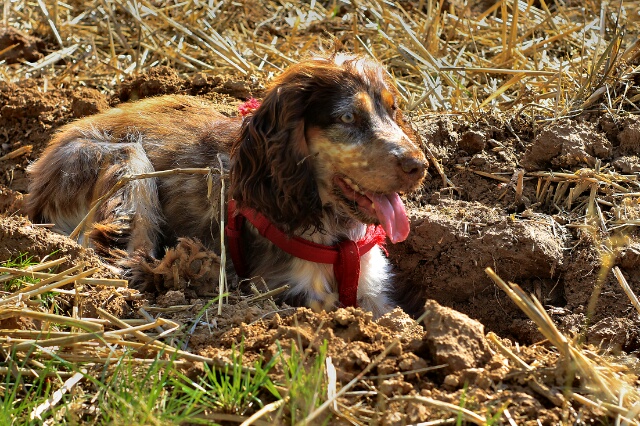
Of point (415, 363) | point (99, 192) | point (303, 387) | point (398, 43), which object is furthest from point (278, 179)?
point (398, 43)

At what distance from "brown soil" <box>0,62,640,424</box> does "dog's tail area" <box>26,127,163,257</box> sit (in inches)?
14.3

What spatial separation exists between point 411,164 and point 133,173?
6.01 ft

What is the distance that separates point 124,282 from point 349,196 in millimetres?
1321

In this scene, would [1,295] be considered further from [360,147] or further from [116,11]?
[116,11]

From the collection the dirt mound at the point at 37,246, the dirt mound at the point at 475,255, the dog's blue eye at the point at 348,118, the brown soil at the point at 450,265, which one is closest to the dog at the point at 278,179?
the dog's blue eye at the point at 348,118

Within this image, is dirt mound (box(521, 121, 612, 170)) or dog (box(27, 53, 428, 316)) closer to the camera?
dog (box(27, 53, 428, 316))

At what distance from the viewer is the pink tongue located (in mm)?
4305

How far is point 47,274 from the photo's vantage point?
149 inches

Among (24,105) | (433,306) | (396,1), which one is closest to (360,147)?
(433,306)

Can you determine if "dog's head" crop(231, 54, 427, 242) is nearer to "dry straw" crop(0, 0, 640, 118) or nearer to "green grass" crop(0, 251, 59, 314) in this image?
"green grass" crop(0, 251, 59, 314)

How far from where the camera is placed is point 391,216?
433 cm

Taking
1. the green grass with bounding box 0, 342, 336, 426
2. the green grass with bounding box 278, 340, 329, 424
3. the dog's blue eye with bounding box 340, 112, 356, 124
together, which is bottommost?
the green grass with bounding box 0, 342, 336, 426

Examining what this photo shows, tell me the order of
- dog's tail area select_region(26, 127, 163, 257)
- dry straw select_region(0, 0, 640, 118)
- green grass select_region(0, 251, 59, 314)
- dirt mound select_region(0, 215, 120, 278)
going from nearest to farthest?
1. green grass select_region(0, 251, 59, 314)
2. dirt mound select_region(0, 215, 120, 278)
3. dog's tail area select_region(26, 127, 163, 257)
4. dry straw select_region(0, 0, 640, 118)

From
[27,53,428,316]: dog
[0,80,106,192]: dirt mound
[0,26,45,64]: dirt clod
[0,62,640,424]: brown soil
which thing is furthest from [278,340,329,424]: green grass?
[0,26,45,64]: dirt clod
